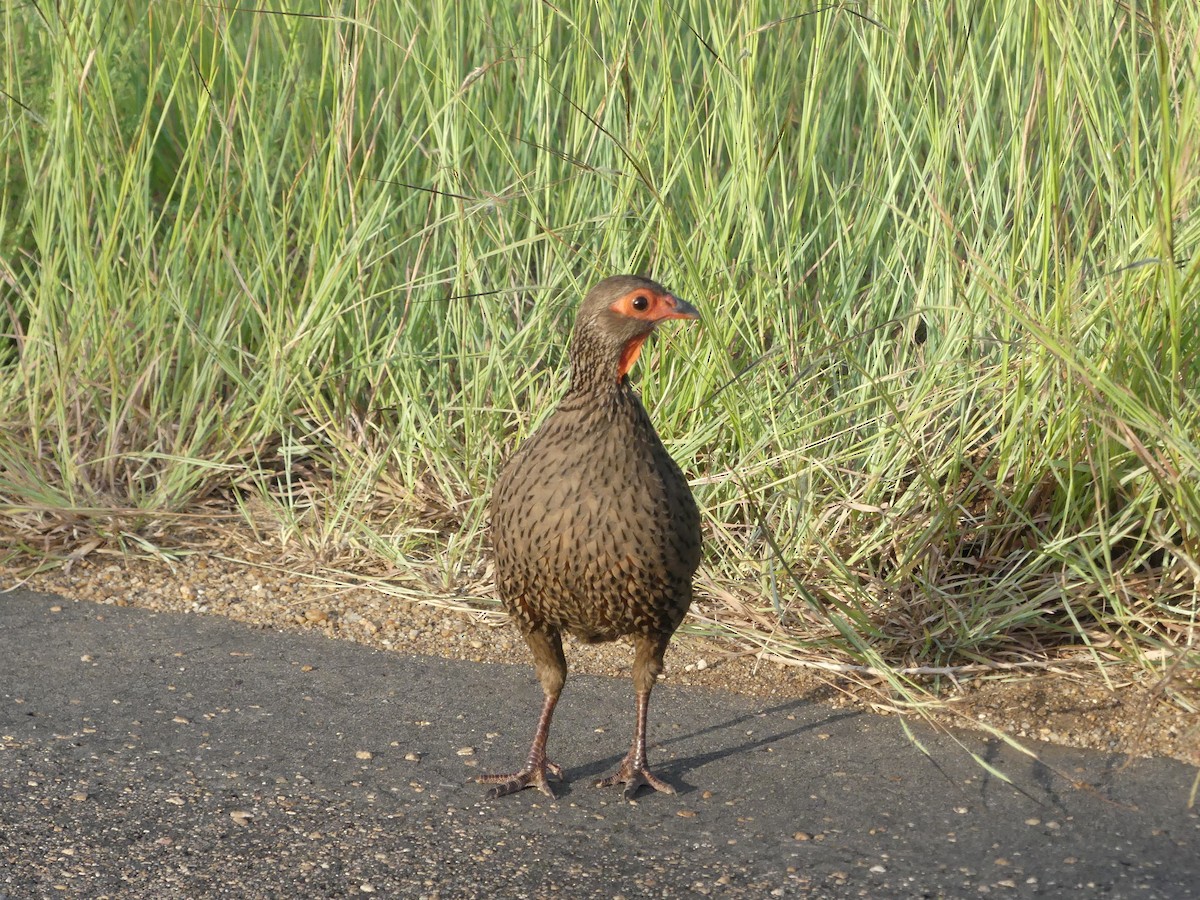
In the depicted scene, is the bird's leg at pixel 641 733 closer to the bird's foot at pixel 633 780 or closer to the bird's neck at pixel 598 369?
the bird's foot at pixel 633 780

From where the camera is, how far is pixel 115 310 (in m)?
5.16

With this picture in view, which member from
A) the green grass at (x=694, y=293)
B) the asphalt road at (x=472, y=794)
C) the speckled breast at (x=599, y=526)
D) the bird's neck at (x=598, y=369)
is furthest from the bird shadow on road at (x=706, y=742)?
the bird's neck at (x=598, y=369)

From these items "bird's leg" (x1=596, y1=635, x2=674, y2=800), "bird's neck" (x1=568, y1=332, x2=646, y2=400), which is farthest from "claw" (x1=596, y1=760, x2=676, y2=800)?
"bird's neck" (x1=568, y1=332, x2=646, y2=400)

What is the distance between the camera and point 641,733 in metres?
3.55

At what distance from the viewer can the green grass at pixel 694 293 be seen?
399 centimetres

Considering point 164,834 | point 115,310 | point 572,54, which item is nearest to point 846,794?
point 164,834

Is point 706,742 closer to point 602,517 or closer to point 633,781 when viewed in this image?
point 633,781

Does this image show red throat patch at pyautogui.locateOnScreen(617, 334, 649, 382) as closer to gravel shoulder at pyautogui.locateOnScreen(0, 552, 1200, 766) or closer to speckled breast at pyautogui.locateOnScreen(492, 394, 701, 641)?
speckled breast at pyautogui.locateOnScreen(492, 394, 701, 641)

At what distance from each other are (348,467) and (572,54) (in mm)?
1542

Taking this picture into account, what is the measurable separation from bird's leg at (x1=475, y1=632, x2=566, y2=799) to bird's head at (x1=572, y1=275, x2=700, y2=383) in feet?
2.21

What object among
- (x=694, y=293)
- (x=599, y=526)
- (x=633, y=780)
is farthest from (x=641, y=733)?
(x=694, y=293)

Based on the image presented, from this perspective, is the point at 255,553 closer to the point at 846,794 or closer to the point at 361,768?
the point at 361,768

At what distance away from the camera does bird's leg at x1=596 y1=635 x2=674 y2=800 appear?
349cm

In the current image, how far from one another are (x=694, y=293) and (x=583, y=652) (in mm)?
1109
